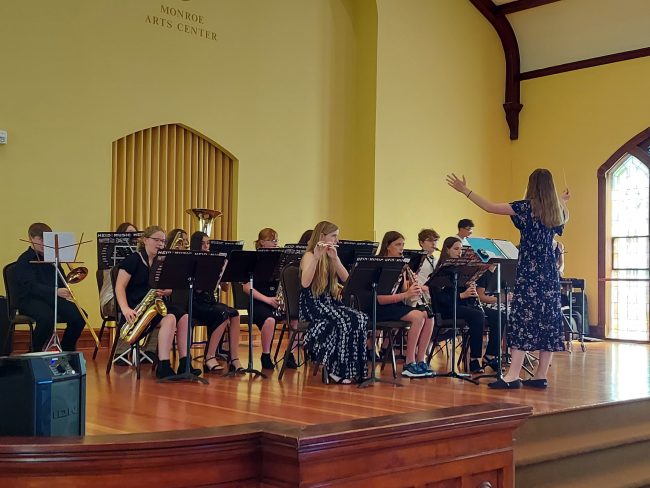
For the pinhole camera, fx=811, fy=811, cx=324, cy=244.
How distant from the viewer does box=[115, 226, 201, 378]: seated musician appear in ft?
19.9

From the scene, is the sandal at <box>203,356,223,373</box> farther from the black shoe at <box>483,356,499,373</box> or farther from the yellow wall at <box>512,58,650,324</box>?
the yellow wall at <box>512,58,650,324</box>

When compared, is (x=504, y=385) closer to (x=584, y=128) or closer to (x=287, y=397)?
(x=287, y=397)

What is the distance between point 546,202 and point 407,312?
1.49m

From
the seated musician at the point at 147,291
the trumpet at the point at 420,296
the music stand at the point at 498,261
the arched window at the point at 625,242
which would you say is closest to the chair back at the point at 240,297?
the seated musician at the point at 147,291

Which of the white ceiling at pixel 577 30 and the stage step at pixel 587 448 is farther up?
the white ceiling at pixel 577 30

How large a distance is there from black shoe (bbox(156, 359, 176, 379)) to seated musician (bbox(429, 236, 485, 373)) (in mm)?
2341

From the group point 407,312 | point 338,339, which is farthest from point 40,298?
point 407,312

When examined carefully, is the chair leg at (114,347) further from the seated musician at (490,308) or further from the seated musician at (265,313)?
the seated musician at (490,308)

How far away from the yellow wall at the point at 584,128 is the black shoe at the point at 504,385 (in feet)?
22.7

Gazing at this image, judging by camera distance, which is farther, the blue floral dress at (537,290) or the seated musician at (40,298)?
the seated musician at (40,298)

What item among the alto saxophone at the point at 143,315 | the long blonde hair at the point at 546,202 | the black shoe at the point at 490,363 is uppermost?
the long blonde hair at the point at 546,202

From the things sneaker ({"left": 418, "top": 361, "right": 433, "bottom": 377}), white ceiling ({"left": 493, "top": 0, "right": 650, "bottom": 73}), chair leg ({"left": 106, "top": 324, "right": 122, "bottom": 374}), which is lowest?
sneaker ({"left": 418, "top": 361, "right": 433, "bottom": 377})

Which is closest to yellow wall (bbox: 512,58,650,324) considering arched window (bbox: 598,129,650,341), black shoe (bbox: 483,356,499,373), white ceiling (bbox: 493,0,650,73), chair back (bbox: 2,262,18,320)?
arched window (bbox: 598,129,650,341)

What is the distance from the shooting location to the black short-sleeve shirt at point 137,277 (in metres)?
6.15
